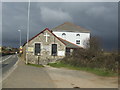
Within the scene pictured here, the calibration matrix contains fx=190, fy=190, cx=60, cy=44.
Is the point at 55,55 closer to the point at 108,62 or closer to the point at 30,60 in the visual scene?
the point at 30,60

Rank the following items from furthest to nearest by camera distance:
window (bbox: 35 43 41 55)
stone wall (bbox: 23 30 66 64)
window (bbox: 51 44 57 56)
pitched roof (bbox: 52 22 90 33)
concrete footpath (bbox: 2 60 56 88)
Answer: pitched roof (bbox: 52 22 90 33) < window (bbox: 51 44 57 56) < window (bbox: 35 43 41 55) < stone wall (bbox: 23 30 66 64) < concrete footpath (bbox: 2 60 56 88)

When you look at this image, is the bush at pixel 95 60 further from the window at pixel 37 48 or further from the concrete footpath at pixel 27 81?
the concrete footpath at pixel 27 81

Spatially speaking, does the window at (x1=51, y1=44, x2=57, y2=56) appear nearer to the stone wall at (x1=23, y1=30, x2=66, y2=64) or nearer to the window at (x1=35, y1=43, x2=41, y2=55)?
the stone wall at (x1=23, y1=30, x2=66, y2=64)

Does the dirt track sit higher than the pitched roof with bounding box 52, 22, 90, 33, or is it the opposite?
the pitched roof with bounding box 52, 22, 90, 33

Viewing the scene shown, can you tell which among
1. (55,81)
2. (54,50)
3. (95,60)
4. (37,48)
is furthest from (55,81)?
(54,50)

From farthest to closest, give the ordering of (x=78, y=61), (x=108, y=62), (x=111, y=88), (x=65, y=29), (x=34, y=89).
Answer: (x=65, y=29) < (x=78, y=61) < (x=108, y=62) < (x=111, y=88) < (x=34, y=89)

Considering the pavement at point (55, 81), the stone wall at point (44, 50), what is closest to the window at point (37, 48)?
the stone wall at point (44, 50)

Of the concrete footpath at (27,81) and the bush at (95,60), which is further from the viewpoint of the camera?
the bush at (95,60)

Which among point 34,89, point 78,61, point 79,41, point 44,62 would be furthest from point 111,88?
point 79,41

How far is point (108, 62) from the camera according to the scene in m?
20.7

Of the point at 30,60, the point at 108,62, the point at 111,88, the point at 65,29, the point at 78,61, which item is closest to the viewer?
the point at 111,88

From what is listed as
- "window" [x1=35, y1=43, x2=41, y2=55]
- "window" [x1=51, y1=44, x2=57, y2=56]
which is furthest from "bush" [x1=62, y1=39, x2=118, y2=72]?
"window" [x1=35, y1=43, x2=41, y2=55]

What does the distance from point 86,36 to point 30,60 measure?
3209 cm

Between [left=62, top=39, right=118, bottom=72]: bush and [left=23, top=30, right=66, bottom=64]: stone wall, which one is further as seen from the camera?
[left=23, top=30, right=66, bottom=64]: stone wall
